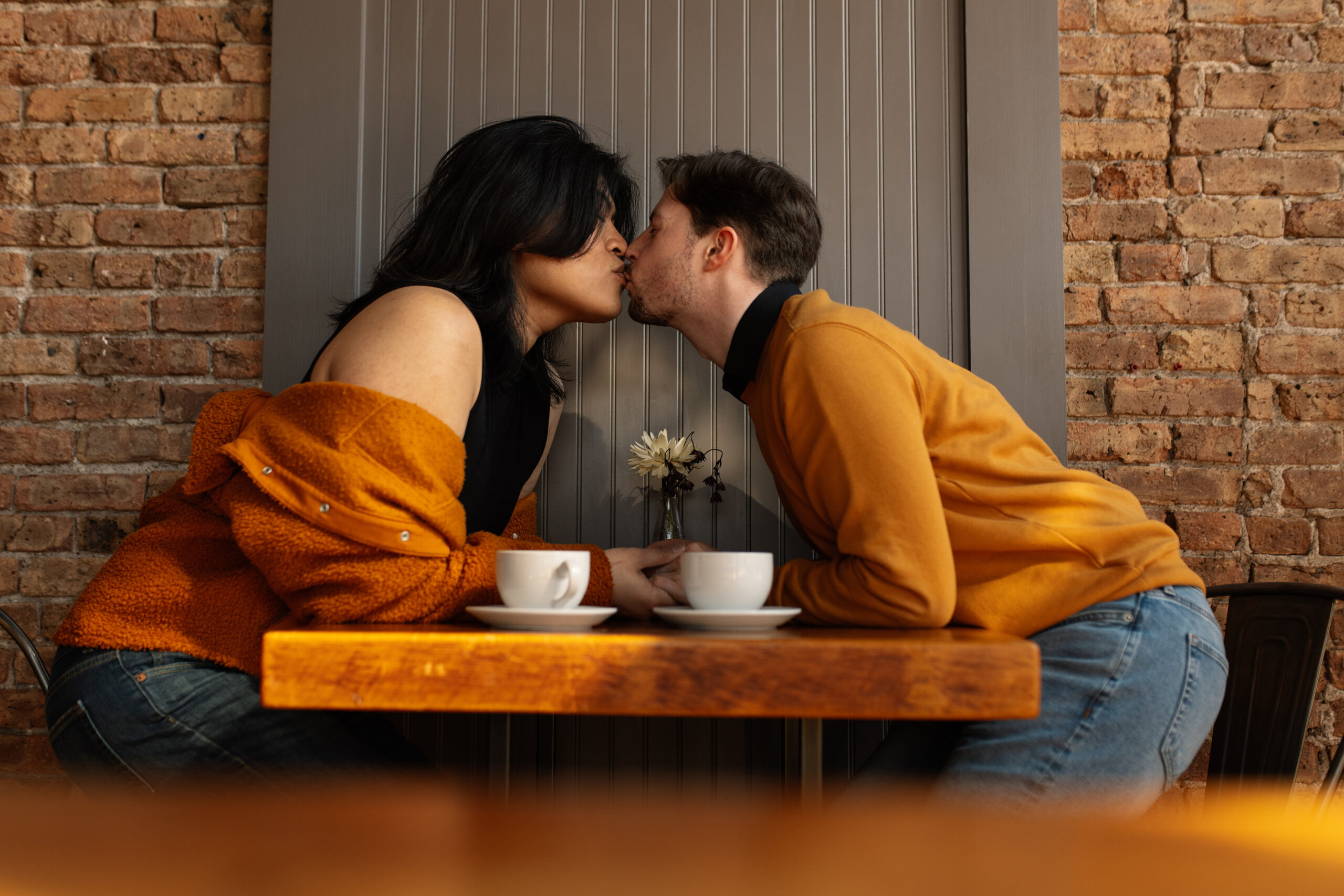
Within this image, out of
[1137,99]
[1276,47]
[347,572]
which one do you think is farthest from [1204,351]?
[347,572]

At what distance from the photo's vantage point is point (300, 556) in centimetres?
108

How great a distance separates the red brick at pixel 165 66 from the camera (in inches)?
75.9

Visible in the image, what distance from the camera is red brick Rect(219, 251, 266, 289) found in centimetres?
189

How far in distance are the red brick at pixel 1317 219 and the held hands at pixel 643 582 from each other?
4.86 feet

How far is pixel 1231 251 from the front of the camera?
6.02 feet

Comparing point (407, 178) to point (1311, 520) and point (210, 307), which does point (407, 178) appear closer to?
point (210, 307)

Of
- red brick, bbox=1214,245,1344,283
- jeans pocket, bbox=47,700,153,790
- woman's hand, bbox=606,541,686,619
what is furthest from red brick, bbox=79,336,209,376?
red brick, bbox=1214,245,1344,283

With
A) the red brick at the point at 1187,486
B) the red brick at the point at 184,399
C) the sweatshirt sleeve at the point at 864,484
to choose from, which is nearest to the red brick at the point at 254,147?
the red brick at the point at 184,399

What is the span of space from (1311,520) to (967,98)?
1118 millimetres

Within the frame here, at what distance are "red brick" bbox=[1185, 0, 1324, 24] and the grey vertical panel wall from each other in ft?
→ 1.73

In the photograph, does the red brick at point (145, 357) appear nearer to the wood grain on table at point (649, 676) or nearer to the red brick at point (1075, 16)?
the wood grain on table at point (649, 676)

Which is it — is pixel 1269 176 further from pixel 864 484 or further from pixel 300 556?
pixel 300 556

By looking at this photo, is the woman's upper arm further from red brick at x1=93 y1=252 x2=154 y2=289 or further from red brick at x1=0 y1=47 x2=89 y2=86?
red brick at x1=0 y1=47 x2=89 y2=86

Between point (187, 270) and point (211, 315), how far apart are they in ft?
0.38
